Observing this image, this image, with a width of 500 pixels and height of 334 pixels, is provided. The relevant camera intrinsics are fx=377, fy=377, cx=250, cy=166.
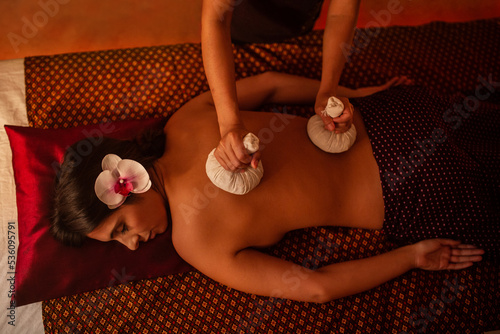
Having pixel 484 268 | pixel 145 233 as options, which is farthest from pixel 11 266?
pixel 484 268

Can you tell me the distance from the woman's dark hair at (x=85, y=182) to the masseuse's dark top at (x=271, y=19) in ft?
1.84

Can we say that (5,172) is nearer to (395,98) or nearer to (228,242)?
(228,242)

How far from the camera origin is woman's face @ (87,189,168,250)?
117 cm

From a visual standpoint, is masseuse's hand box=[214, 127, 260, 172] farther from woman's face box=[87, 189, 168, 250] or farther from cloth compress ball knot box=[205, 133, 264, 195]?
woman's face box=[87, 189, 168, 250]

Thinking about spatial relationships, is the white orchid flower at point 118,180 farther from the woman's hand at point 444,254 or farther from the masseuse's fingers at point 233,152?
the woman's hand at point 444,254

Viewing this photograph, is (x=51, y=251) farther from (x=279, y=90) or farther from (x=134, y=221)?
(x=279, y=90)

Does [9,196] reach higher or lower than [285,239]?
higher

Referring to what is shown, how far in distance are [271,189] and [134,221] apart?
44 centimetres

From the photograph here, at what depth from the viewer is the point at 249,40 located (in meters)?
1.63

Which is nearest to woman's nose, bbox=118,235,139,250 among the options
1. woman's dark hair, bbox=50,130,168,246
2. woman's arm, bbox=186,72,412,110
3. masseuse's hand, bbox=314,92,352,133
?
woman's dark hair, bbox=50,130,168,246

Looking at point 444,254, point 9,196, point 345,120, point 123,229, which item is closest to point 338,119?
point 345,120

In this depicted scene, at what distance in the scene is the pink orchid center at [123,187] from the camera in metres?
1.12

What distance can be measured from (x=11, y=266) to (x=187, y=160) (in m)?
0.76

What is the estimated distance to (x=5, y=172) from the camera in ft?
4.68
